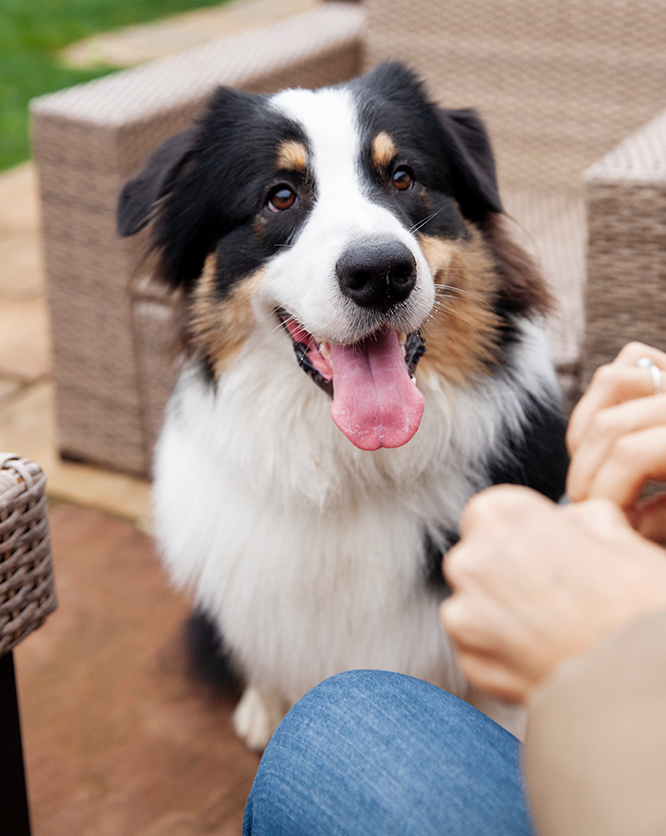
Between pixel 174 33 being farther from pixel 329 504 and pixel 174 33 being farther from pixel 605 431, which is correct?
pixel 605 431

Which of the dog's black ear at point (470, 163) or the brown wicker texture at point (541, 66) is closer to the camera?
the dog's black ear at point (470, 163)

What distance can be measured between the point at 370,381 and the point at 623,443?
685 mm

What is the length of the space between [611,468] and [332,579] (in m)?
0.86

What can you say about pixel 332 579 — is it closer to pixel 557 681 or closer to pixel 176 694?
pixel 176 694

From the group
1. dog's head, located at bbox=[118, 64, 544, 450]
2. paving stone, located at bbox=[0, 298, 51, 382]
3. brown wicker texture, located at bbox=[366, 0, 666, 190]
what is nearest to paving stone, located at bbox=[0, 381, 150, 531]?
paving stone, located at bbox=[0, 298, 51, 382]

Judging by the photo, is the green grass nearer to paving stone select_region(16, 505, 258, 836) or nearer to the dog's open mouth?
paving stone select_region(16, 505, 258, 836)

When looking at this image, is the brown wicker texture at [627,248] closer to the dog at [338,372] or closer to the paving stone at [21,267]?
the dog at [338,372]

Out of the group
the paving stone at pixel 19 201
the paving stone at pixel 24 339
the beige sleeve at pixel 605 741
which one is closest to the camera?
the beige sleeve at pixel 605 741

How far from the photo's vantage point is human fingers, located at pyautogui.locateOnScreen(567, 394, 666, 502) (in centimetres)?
74

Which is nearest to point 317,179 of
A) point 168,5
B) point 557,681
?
point 557,681

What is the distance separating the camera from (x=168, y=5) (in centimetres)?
770

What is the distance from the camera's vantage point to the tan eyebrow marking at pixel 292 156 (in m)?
1.43

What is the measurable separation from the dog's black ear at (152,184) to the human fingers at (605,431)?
98 cm

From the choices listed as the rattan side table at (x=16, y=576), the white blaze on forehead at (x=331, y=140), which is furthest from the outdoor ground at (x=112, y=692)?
the white blaze on forehead at (x=331, y=140)
